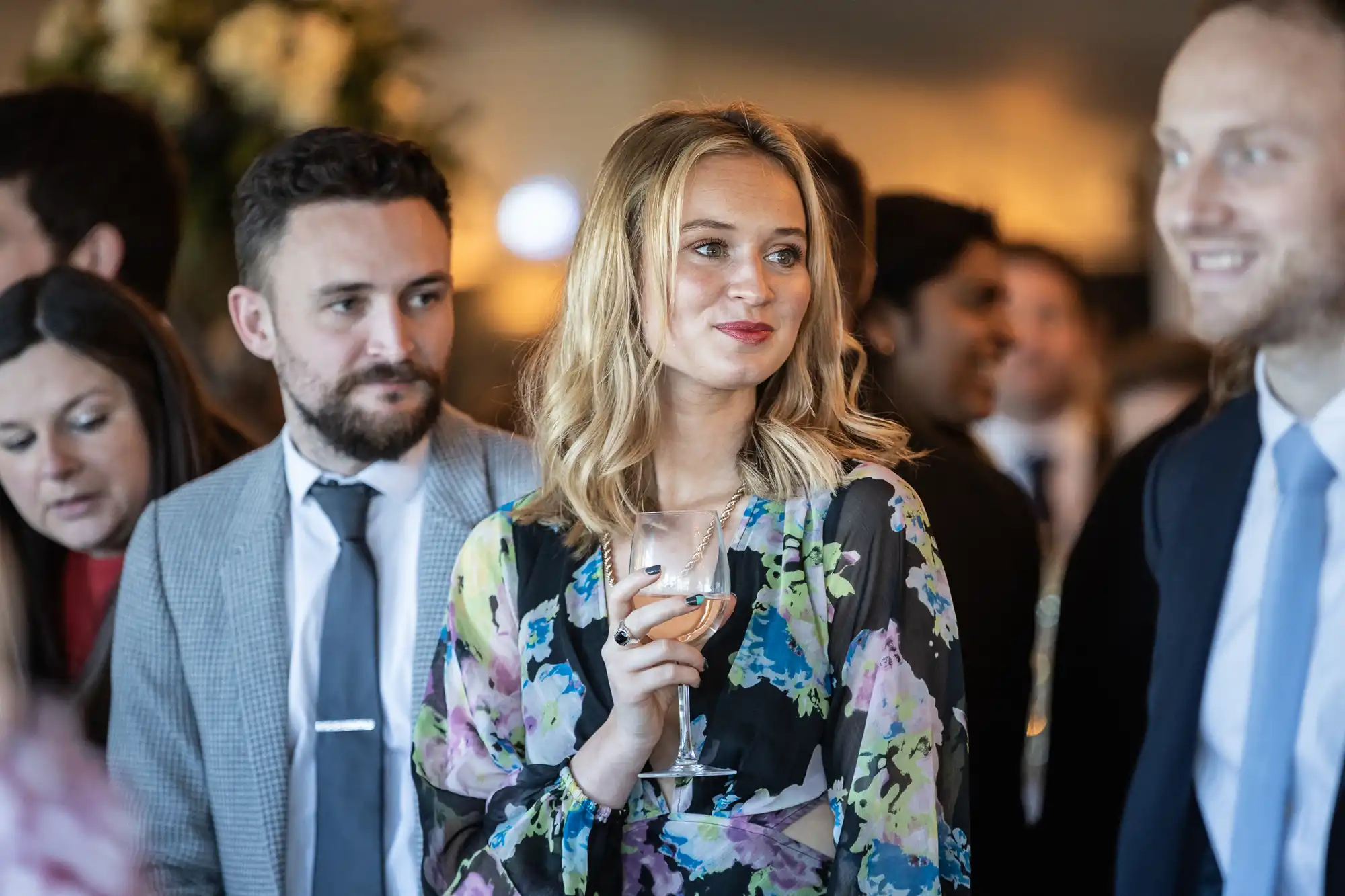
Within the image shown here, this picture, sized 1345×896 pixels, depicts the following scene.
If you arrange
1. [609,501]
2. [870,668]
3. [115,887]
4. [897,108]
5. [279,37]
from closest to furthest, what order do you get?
[115,887], [870,668], [609,501], [279,37], [897,108]

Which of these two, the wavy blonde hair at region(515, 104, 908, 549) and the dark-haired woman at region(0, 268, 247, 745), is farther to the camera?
the dark-haired woman at region(0, 268, 247, 745)

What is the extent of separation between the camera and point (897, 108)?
616cm

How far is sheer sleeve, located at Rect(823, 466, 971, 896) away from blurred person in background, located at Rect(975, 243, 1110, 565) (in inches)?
153

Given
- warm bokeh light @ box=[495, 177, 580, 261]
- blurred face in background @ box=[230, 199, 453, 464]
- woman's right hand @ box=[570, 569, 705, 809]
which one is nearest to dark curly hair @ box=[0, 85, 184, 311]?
blurred face in background @ box=[230, 199, 453, 464]

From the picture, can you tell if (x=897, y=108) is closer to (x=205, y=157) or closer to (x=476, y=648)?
(x=205, y=157)

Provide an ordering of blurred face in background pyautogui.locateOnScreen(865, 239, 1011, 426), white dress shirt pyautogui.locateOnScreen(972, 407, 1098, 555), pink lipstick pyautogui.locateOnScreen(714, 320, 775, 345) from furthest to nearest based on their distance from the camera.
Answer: white dress shirt pyautogui.locateOnScreen(972, 407, 1098, 555) < blurred face in background pyautogui.locateOnScreen(865, 239, 1011, 426) < pink lipstick pyautogui.locateOnScreen(714, 320, 775, 345)

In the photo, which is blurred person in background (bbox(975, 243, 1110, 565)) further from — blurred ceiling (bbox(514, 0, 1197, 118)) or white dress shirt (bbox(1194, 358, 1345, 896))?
white dress shirt (bbox(1194, 358, 1345, 896))

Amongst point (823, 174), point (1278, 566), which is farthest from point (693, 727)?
point (823, 174)

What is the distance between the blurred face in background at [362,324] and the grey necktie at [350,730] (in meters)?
0.16

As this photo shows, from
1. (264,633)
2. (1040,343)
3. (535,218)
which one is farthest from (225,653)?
(1040,343)

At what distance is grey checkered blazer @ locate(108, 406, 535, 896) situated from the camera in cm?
228

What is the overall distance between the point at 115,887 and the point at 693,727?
0.95m

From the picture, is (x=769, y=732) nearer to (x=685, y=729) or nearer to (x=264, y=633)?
(x=685, y=729)

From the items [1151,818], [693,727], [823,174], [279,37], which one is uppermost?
[279,37]
